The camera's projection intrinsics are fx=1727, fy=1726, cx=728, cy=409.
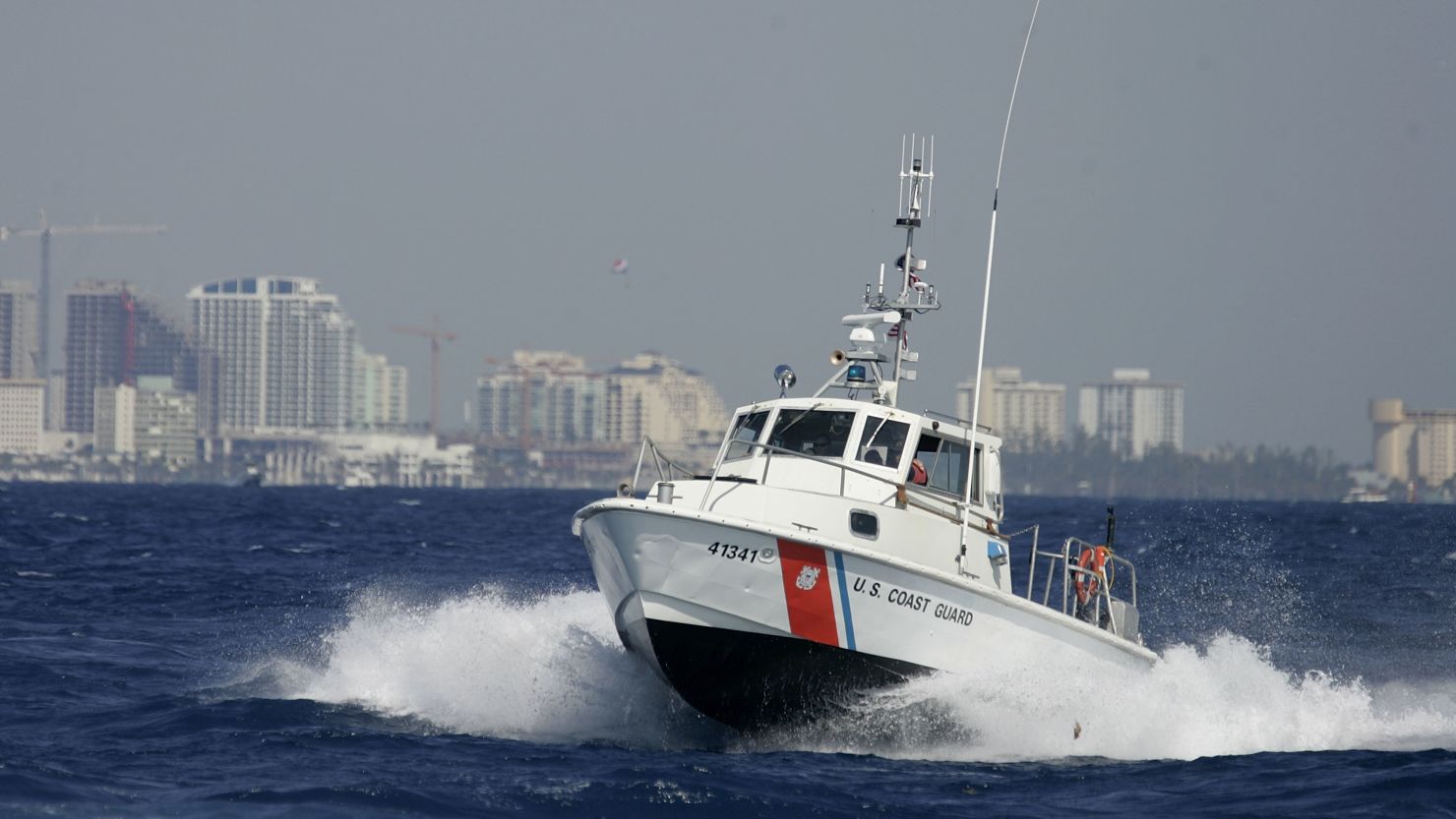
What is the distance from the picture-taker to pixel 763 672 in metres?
13.2

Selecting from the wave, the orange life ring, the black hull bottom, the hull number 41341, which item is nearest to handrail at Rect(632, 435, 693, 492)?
the hull number 41341

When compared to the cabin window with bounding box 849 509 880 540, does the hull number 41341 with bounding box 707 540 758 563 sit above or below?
below

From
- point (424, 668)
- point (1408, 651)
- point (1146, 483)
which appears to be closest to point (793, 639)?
point (424, 668)

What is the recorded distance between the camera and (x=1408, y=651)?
21188 mm

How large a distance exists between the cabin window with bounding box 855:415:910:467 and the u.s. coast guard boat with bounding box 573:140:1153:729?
0.5 inches

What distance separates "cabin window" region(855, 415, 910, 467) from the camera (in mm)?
14414

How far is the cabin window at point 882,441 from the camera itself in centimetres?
1441

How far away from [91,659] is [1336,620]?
16.8 m

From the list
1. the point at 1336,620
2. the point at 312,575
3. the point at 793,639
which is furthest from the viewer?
the point at 312,575

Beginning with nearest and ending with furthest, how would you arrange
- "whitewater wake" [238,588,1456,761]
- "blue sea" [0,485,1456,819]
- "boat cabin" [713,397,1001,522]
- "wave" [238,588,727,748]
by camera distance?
"blue sea" [0,485,1456,819]
"whitewater wake" [238,588,1456,761]
"wave" [238,588,727,748]
"boat cabin" [713,397,1001,522]

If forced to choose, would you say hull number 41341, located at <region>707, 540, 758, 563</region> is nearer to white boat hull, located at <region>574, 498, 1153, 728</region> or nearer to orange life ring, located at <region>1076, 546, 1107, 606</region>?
white boat hull, located at <region>574, 498, 1153, 728</region>

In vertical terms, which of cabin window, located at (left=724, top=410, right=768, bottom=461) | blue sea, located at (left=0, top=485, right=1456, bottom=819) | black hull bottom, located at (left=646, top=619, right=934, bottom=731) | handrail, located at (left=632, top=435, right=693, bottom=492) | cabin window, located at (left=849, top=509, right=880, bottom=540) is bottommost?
blue sea, located at (left=0, top=485, right=1456, bottom=819)

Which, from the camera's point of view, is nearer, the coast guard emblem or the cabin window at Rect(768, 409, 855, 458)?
the coast guard emblem

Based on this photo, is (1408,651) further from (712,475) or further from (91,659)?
(91,659)
